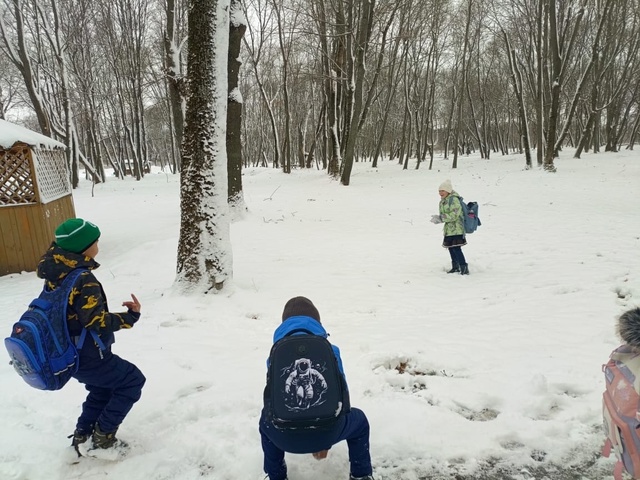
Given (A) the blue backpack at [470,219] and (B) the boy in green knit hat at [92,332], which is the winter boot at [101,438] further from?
(A) the blue backpack at [470,219]

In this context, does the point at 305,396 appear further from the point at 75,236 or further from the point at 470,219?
the point at 470,219

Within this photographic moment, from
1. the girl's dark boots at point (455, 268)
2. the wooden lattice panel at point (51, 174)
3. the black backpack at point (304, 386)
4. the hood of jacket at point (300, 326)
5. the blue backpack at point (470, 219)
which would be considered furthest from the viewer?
the wooden lattice panel at point (51, 174)

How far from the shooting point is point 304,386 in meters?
2.12

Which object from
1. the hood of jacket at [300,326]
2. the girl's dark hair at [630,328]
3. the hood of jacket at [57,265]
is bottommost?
the hood of jacket at [300,326]

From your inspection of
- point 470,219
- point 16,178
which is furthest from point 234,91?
point 470,219

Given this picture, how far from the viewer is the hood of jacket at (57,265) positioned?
254 cm

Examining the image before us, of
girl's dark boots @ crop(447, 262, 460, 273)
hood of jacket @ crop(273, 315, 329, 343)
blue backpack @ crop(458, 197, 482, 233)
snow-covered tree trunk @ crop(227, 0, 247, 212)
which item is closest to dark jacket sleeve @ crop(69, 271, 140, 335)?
hood of jacket @ crop(273, 315, 329, 343)

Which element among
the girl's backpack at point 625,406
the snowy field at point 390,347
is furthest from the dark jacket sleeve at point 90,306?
the girl's backpack at point 625,406

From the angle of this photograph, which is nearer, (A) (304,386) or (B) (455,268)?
(A) (304,386)

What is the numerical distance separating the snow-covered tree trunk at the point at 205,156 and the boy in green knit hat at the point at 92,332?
10.2ft

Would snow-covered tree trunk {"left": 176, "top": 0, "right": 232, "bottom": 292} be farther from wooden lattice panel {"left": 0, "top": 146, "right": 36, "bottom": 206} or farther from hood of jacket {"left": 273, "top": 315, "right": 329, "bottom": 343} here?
wooden lattice panel {"left": 0, "top": 146, "right": 36, "bottom": 206}

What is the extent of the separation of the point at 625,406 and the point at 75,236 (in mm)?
3047

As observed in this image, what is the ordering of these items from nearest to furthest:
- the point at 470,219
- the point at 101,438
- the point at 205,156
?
1. the point at 101,438
2. the point at 205,156
3. the point at 470,219

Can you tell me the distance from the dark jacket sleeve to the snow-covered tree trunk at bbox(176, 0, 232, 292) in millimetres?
3265
